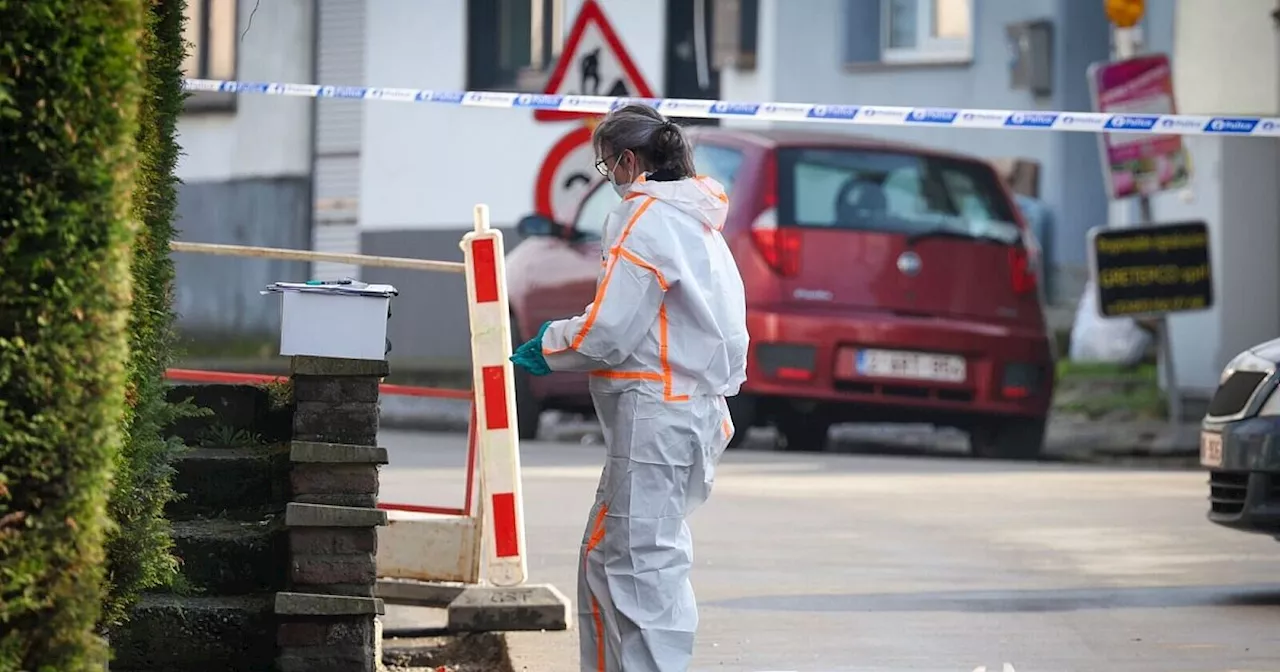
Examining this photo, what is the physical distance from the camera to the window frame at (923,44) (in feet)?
75.8

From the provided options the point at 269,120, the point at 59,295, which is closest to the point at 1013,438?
the point at 59,295

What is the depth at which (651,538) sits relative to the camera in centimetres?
607

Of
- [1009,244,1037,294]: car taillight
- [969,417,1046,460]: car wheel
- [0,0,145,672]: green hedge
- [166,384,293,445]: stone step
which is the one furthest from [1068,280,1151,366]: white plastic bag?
[0,0,145,672]: green hedge

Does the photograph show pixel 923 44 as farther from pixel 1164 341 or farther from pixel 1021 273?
pixel 1021 273

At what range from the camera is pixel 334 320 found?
6.32 metres

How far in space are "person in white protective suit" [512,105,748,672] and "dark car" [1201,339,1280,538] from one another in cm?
323

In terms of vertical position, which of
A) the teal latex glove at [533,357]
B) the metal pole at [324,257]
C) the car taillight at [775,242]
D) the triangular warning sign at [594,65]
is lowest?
the teal latex glove at [533,357]

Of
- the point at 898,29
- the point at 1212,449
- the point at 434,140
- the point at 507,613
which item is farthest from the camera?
the point at 434,140

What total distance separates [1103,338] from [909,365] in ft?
22.2

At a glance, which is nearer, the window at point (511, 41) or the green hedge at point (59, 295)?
the green hedge at point (59, 295)

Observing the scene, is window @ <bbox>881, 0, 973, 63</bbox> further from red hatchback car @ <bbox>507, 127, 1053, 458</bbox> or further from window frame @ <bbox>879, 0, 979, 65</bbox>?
red hatchback car @ <bbox>507, 127, 1053, 458</bbox>

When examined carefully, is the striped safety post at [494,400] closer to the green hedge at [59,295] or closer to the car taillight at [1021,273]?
the green hedge at [59,295]

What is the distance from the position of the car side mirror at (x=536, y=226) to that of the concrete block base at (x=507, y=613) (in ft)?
22.7

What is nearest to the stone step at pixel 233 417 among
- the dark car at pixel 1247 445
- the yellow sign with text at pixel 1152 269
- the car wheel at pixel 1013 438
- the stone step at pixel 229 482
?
the stone step at pixel 229 482
